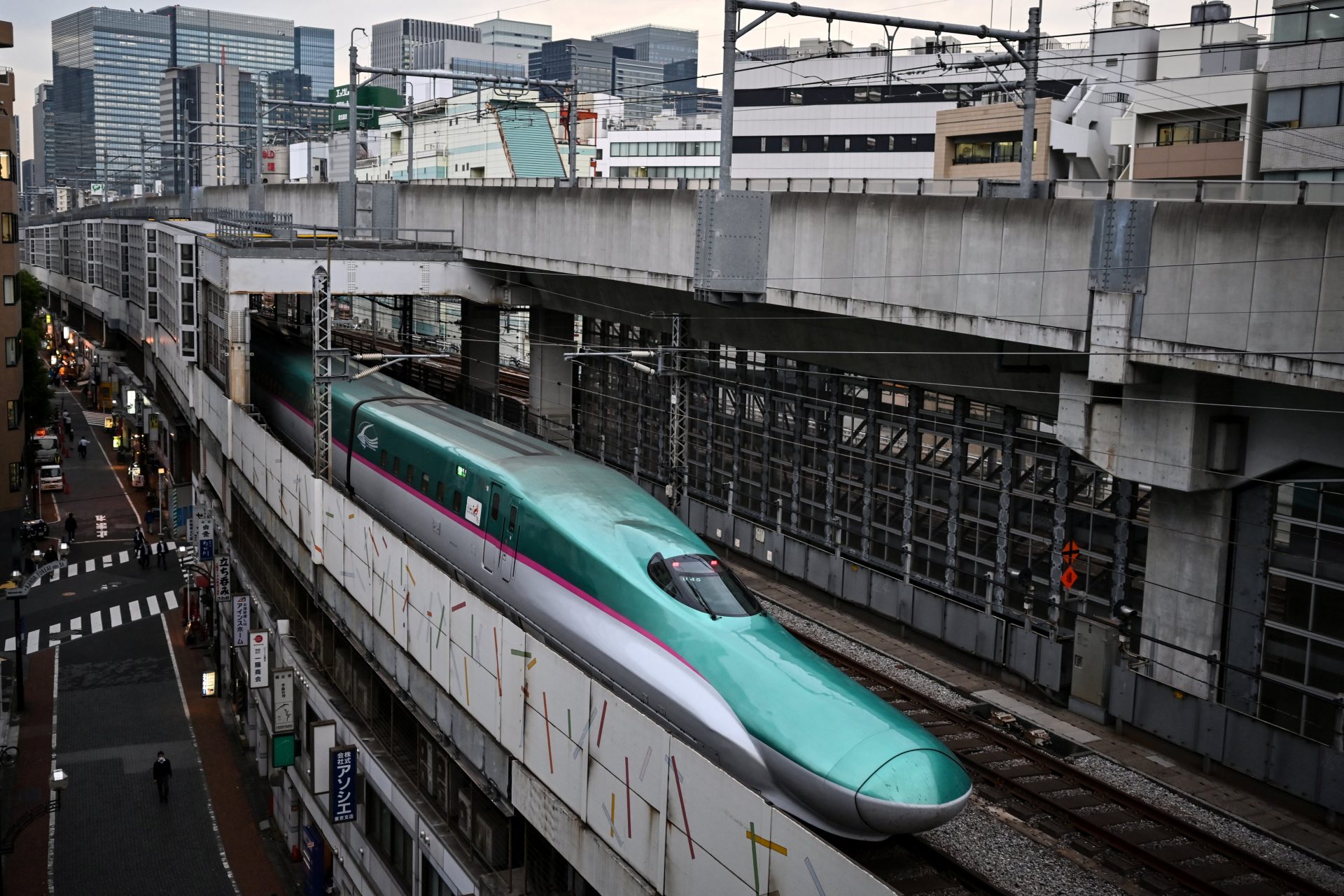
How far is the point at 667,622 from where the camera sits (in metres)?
16.2

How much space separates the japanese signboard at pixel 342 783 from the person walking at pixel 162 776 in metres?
12.1

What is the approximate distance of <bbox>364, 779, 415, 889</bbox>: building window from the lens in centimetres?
2122

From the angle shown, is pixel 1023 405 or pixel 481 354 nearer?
pixel 1023 405

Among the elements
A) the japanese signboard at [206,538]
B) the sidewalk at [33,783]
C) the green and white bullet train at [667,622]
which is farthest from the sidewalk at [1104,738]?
the japanese signboard at [206,538]

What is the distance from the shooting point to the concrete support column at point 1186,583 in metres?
19.8

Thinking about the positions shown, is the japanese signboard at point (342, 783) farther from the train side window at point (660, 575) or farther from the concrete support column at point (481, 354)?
the concrete support column at point (481, 354)

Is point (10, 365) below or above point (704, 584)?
below

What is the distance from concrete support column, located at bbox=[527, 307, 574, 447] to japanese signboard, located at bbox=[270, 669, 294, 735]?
15183 millimetres

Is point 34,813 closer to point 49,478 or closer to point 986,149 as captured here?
point 49,478

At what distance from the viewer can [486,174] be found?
80125mm

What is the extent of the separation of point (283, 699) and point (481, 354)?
18237 mm

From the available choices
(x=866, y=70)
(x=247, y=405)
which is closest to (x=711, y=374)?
(x=247, y=405)

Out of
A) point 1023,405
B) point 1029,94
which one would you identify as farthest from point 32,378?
point 1029,94

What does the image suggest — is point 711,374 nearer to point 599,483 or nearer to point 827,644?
point 827,644
